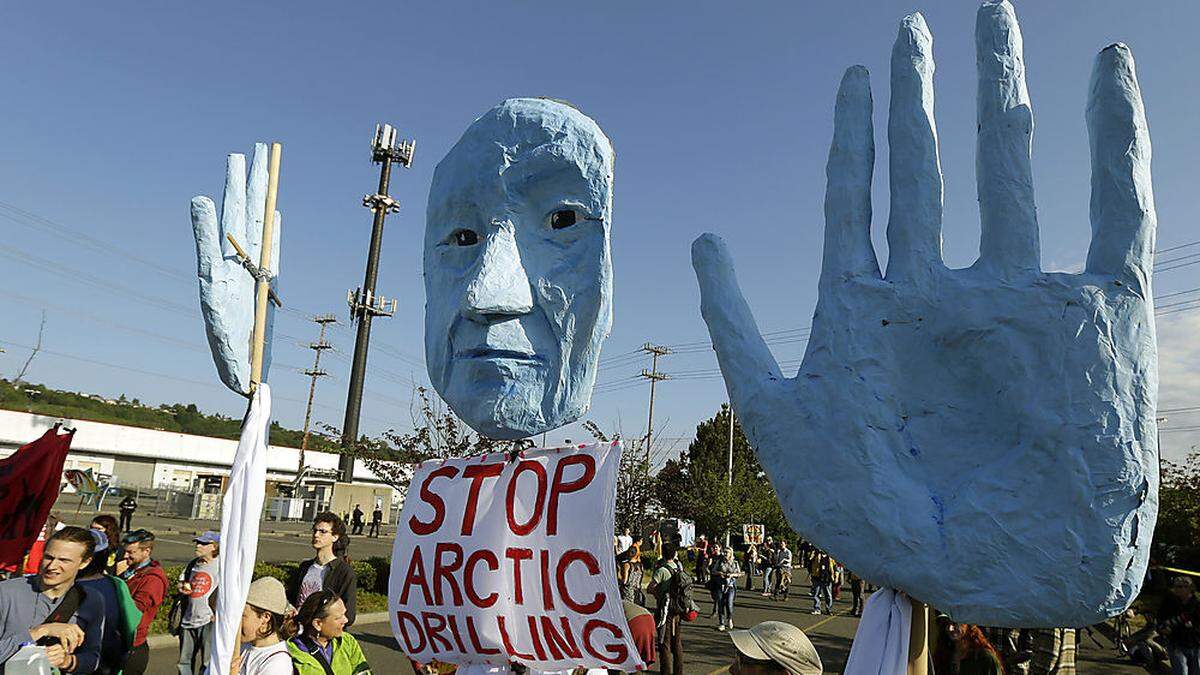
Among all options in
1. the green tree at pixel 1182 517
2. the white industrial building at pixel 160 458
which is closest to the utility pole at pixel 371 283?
the white industrial building at pixel 160 458

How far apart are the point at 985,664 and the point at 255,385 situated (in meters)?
4.15

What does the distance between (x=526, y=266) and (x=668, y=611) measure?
614cm

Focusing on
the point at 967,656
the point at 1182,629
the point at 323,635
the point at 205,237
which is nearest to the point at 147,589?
the point at 323,635

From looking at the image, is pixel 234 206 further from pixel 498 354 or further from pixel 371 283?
pixel 371 283

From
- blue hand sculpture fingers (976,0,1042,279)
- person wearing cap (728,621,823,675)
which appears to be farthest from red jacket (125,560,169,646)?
blue hand sculpture fingers (976,0,1042,279)

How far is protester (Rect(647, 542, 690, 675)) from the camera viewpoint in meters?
8.02

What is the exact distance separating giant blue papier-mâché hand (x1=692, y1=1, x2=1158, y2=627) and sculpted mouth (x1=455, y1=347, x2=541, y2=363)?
1.31 m

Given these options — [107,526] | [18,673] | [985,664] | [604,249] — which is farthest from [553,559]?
[107,526]

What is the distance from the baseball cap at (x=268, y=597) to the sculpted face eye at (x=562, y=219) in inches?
90.3

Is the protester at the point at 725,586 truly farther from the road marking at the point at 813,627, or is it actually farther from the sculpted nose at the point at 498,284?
the sculpted nose at the point at 498,284

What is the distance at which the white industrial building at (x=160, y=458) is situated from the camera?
31.9 metres

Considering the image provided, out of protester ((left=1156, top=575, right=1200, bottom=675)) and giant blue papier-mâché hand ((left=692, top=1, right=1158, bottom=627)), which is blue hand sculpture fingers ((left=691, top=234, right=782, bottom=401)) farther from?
protester ((left=1156, top=575, right=1200, bottom=675))

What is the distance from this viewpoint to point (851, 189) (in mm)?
1872

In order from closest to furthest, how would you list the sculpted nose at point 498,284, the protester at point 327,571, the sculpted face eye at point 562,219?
1. the sculpted nose at point 498,284
2. the sculpted face eye at point 562,219
3. the protester at point 327,571
